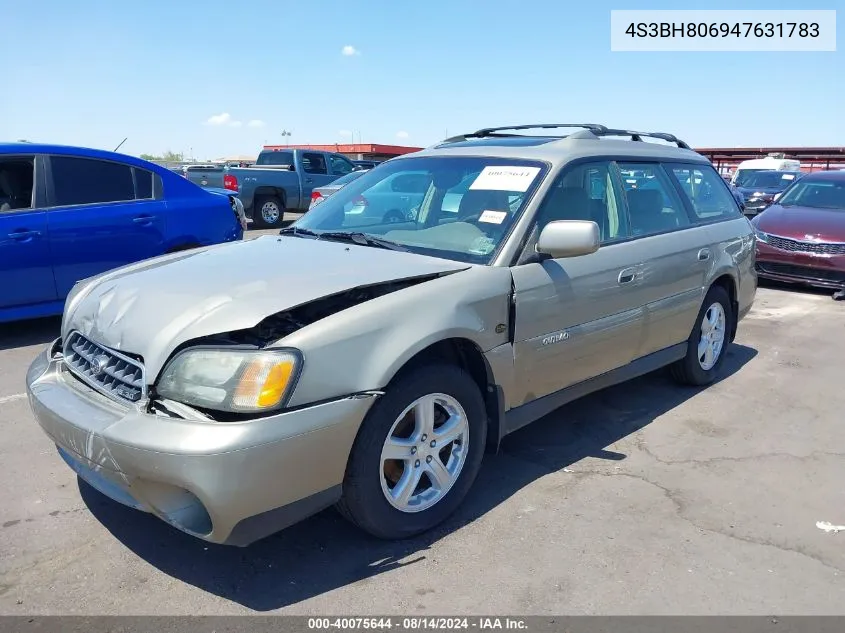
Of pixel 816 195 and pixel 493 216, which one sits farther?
pixel 816 195

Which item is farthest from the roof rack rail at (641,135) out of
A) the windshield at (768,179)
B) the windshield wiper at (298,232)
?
the windshield at (768,179)

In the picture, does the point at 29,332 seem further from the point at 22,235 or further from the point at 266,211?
the point at 266,211

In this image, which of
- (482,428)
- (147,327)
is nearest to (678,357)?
(482,428)

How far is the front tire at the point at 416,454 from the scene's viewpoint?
2748mm

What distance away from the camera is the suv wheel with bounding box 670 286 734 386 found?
5008mm

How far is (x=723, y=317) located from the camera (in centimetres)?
531

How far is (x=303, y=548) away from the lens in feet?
9.76

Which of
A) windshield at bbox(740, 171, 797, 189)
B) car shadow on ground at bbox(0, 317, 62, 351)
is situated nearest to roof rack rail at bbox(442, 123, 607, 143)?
car shadow on ground at bbox(0, 317, 62, 351)

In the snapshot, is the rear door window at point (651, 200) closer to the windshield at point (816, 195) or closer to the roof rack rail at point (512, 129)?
the roof rack rail at point (512, 129)

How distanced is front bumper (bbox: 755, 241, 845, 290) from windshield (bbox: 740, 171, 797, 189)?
8.30 meters

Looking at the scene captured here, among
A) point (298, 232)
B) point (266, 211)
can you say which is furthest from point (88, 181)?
point (266, 211)

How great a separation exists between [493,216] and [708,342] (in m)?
2.46

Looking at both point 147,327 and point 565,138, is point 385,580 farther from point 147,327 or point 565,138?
point 565,138

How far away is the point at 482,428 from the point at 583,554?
0.69 meters
